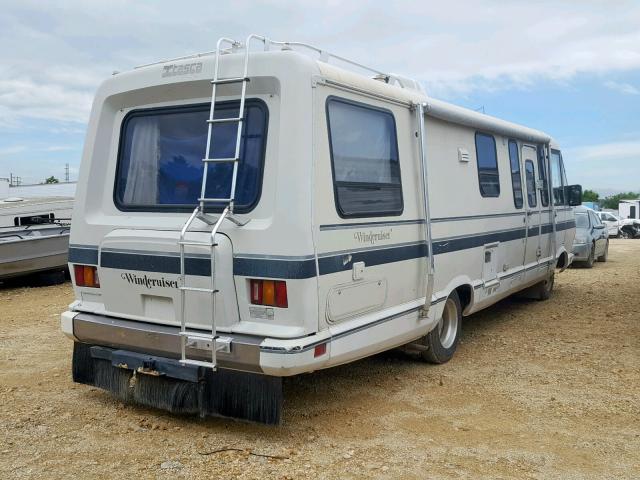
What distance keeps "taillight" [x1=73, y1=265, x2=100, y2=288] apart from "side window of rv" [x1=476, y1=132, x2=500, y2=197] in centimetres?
398

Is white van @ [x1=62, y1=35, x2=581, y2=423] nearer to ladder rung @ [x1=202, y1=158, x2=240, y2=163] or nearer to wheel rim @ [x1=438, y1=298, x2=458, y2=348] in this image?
ladder rung @ [x1=202, y1=158, x2=240, y2=163]

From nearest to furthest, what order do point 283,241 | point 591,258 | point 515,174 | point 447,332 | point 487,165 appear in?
1. point 283,241
2. point 447,332
3. point 487,165
4. point 515,174
5. point 591,258

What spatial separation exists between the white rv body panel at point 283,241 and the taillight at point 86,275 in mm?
44

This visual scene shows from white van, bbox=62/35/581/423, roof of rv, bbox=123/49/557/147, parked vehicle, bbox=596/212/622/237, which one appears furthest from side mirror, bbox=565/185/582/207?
parked vehicle, bbox=596/212/622/237

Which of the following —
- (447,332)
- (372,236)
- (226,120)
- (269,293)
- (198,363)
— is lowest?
(447,332)

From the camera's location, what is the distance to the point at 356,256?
15.5 ft

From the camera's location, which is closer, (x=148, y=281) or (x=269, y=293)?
(x=269, y=293)

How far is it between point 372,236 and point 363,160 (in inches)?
23.0

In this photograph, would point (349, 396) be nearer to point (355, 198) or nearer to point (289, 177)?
point (355, 198)

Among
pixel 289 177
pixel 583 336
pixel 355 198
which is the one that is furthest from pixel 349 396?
pixel 583 336

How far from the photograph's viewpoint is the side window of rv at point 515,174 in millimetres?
7883

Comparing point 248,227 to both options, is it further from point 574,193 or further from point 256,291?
point 574,193

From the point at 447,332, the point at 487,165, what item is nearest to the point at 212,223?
the point at 447,332

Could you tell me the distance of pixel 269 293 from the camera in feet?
14.1
